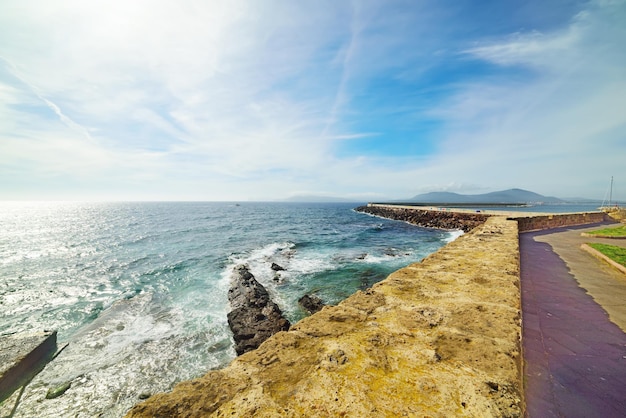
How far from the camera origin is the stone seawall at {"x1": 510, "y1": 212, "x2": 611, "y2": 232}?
15570 millimetres

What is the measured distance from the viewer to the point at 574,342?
3.18 metres

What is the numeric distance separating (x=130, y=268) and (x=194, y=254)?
4249 mm

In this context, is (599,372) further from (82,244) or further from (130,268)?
(82,244)

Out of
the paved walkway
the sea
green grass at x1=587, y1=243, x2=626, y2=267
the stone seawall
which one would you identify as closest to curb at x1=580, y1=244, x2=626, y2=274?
green grass at x1=587, y1=243, x2=626, y2=267

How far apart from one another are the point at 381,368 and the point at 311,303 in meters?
7.70

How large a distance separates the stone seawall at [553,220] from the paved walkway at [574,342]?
11.4m

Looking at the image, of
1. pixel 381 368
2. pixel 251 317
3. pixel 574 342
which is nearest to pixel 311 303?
pixel 251 317

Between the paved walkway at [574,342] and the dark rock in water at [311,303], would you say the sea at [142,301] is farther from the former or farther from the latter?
the paved walkway at [574,342]

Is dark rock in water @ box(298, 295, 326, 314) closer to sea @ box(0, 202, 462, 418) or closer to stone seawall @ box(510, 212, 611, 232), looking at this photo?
sea @ box(0, 202, 462, 418)

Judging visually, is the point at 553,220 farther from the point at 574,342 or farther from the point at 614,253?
the point at 574,342

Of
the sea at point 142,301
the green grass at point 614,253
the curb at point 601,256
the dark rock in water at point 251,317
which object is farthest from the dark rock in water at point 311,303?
the green grass at point 614,253

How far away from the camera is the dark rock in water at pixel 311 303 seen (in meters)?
9.19

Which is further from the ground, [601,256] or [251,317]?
Answer: [601,256]

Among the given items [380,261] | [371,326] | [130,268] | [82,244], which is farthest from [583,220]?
[82,244]
